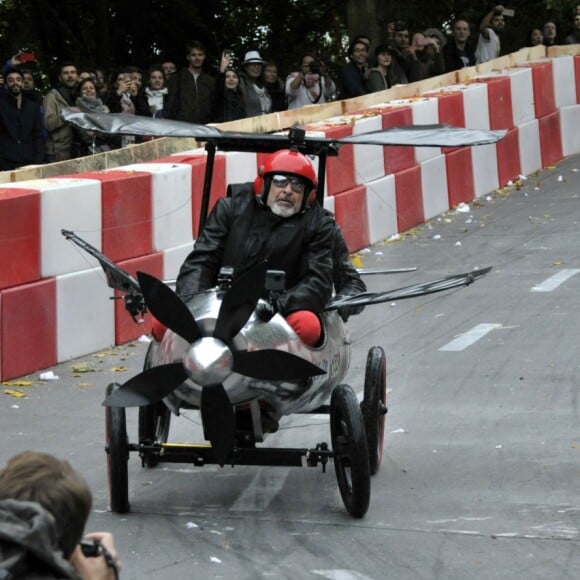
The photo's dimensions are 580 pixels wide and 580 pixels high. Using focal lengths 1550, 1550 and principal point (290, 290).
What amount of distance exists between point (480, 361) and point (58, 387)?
2.79 m

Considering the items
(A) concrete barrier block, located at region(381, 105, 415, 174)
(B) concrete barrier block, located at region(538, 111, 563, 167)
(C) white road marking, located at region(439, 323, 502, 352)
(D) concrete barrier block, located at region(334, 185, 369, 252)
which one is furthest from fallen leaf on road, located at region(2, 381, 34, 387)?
(B) concrete barrier block, located at region(538, 111, 563, 167)

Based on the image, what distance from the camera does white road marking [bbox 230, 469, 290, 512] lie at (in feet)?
23.4

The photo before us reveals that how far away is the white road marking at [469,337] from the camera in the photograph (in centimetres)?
1084

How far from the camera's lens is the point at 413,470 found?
7742mm

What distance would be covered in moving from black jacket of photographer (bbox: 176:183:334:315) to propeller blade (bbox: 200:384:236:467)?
105cm

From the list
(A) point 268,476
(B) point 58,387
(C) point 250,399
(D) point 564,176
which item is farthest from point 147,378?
(D) point 564,176

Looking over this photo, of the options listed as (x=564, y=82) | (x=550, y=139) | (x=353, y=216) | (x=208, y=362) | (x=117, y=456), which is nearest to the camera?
(x=208, y=362)

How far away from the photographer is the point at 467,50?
854 inches

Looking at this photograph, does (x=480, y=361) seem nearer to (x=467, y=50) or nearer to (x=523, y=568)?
(x=523, y=568)

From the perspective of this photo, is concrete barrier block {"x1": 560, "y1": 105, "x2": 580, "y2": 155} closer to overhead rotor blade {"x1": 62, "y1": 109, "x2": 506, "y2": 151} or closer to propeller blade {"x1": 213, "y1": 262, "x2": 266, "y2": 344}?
overhead rotor blade {"x1": 62, "y1": 109, "x2": 506, "y2": 151}

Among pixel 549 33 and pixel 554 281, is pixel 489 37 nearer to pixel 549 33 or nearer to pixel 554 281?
pixel 549 33

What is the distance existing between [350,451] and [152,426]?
114cm

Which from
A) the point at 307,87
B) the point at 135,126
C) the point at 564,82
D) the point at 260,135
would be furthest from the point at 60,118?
the point at 564,82

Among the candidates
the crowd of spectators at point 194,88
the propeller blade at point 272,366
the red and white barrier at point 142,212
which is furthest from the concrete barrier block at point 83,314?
the propeller blade at point 272,366
